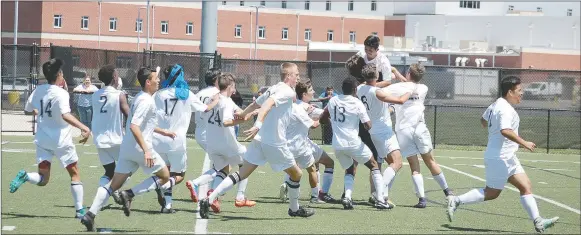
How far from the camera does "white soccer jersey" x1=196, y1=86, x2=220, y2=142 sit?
1329cm

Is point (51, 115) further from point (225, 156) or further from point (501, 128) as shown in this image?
point (501, 128)

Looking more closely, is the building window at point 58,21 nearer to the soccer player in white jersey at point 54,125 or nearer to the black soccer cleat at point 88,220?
the soccer player in white jersey at point 54,125

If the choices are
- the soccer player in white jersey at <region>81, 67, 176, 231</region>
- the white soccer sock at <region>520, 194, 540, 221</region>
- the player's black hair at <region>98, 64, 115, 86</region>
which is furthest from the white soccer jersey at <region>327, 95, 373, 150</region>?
the player's black hair at <region>98, 64, 115, 86</region>

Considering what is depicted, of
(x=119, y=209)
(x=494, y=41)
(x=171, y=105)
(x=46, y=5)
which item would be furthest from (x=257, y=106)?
(x=494, y=41)

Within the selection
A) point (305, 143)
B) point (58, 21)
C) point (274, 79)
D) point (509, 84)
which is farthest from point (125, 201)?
point (58, 21)

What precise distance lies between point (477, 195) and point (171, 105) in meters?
3.81

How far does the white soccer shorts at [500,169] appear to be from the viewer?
38.0 feet

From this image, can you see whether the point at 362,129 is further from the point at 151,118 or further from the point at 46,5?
the point at 46,5

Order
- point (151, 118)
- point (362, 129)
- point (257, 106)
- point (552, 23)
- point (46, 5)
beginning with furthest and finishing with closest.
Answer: point (552, 23)
point (46, 5)
point (362, 129)
point (257, 106)
point (151, 118)

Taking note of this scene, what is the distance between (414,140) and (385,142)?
0.59 m

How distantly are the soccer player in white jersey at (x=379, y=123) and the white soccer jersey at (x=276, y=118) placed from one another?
157 centimetres

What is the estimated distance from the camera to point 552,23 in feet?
308

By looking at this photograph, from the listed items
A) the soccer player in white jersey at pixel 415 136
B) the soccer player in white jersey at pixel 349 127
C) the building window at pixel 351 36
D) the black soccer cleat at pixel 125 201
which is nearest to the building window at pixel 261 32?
the building window at pixel 351 36

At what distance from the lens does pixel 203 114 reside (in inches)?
531
